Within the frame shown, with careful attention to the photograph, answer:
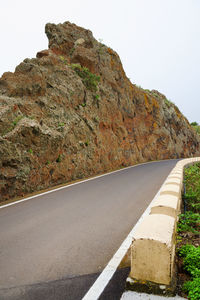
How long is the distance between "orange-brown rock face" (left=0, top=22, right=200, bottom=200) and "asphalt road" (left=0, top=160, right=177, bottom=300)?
2.62 meters

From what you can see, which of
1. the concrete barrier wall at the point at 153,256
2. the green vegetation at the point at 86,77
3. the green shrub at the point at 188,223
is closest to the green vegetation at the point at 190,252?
the green shrub at the point at 188,223

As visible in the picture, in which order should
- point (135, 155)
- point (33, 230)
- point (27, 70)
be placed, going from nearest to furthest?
point (33, 230) → point (27, 70) → point (135, 155)

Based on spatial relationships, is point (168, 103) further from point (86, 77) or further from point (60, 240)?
point (60, 240)

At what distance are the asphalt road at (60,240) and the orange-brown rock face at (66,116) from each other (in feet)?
8.60

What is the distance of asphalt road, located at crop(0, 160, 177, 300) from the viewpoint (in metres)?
2.87

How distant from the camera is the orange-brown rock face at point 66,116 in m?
9.38

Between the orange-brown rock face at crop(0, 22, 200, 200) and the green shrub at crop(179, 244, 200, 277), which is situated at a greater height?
the orange-brown rock face at crop(0, 22, 200, 200)

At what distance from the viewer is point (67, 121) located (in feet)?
44.7

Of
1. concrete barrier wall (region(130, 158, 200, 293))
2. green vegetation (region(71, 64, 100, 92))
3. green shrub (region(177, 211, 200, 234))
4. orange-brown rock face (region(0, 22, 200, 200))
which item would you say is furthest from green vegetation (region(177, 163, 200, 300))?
green vegetation (region(71, 64, 100, 92))

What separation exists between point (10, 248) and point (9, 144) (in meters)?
5.51

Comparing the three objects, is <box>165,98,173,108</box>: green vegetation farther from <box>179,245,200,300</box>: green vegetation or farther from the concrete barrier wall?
the concrete barrier wall

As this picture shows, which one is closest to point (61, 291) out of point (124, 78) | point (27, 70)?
point (27, 70)

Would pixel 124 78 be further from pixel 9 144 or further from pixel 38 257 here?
pixel 38 257

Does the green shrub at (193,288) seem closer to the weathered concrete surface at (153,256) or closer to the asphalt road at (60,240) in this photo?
the weathered concrete surface at (153,256)
